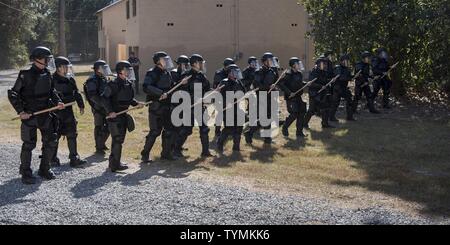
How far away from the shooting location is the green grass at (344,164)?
26.0 feet

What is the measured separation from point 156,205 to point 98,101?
2925mm

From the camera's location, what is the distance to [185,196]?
296 inches

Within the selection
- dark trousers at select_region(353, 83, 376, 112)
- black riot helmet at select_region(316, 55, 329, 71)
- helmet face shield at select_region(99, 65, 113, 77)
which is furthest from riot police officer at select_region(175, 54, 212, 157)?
dark trousers at select_region(353, 83, 376, 112)

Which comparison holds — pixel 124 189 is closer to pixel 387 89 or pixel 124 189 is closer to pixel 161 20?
pixel 387 89

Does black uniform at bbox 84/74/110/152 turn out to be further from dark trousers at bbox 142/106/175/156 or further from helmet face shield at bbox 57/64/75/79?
dark trousers at bbox 142/106/175/156

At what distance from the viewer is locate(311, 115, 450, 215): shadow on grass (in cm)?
800

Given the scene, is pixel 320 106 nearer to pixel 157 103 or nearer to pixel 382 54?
pixel 382 54

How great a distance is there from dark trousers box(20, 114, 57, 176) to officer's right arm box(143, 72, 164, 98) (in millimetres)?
1757

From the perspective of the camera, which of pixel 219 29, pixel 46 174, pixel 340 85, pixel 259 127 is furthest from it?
pixel 219 29

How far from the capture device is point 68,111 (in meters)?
9.81

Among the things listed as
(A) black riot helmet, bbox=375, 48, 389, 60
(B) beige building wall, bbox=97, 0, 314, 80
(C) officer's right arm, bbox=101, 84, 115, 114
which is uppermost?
(B) beige building wall, bbox=97, 0, 314, 80

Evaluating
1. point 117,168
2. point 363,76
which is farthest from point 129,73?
point 363,76
